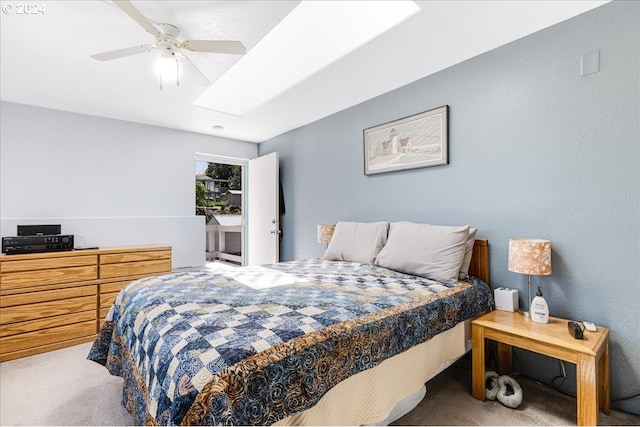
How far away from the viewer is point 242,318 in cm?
131

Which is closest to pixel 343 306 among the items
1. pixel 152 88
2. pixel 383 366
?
pixel 383 366

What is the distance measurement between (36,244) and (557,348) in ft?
13.6

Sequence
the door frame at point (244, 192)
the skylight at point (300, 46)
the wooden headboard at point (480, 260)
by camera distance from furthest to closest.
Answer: the door frame at point (244, 192) < the wooden headboard at point (480, 260) < the skylight at point (300, 46)

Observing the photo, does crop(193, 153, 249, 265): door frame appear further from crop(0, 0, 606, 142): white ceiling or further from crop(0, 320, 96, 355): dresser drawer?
crop(0, 320, 96, 355): dresser drawer

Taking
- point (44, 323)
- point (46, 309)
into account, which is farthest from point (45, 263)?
point (44, 323)

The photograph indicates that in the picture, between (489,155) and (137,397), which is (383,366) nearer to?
(137,397)

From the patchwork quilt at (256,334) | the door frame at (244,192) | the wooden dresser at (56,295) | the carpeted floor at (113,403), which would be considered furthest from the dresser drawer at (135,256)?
the door frame at (244,192)

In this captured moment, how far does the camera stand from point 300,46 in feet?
8.30

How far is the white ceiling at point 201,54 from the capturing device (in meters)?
1.80

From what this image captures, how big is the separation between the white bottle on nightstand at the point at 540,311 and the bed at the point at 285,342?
310 millimetres

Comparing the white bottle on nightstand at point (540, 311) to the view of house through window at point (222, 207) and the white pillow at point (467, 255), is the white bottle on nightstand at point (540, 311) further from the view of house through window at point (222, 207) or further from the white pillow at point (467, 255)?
the view of house through window at point (222, 207)

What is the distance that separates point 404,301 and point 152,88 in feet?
9.56

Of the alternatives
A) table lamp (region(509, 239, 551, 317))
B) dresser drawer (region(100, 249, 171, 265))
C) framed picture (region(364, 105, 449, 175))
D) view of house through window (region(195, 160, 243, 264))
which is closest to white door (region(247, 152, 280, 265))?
view of house through window (region(195, 160, 243, 264))

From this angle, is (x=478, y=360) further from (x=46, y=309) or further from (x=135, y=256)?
(x=46, y=309)
